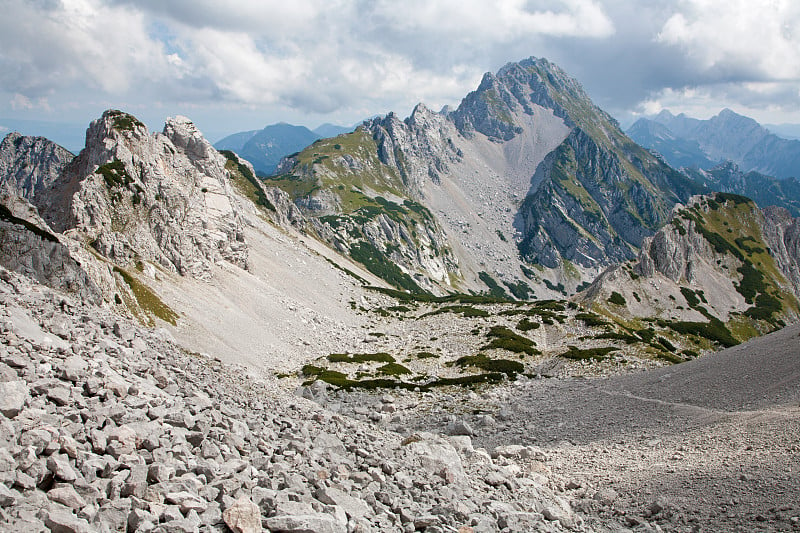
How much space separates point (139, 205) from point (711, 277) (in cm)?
15696

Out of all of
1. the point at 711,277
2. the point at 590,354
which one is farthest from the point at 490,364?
the point at 711,277

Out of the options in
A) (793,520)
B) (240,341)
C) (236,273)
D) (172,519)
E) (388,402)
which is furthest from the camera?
(236,273)

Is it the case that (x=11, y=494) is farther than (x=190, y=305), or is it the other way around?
(x=190, y=305)

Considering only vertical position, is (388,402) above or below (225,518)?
below

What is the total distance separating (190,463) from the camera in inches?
468

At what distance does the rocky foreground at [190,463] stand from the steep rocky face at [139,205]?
39750 mm

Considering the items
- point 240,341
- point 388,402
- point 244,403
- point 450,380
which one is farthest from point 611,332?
point 244,403

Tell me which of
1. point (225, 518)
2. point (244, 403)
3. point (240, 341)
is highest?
point (225, 518)

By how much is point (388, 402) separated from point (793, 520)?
94.6 ft

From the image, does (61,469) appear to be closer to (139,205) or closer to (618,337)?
(618,337)

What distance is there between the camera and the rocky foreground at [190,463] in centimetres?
966

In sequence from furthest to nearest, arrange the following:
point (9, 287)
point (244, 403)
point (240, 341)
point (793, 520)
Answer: point (240, 341), point (9, 287), point (244, 403), point (793, 520)

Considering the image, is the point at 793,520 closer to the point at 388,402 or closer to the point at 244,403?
the point at 244,403

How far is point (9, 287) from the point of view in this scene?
74.8 feet
